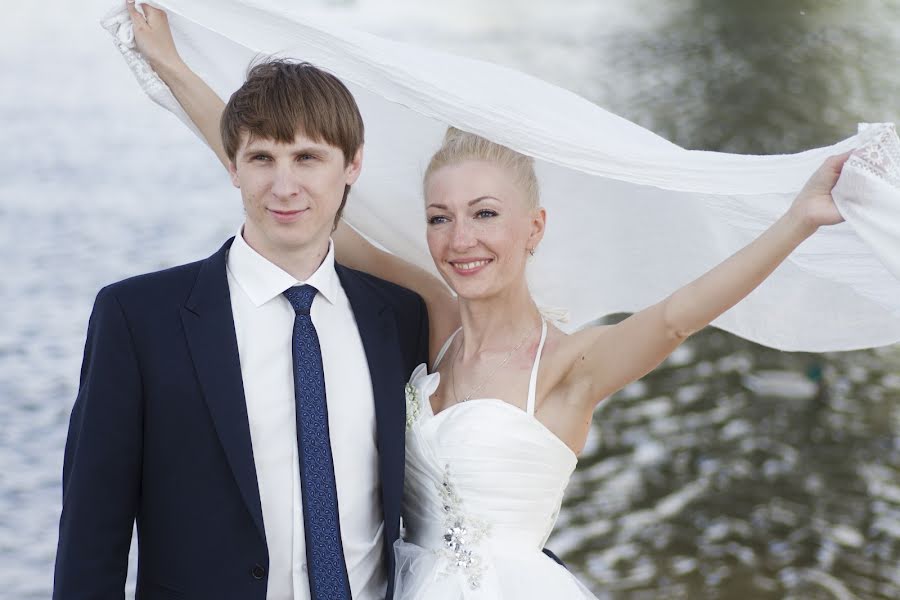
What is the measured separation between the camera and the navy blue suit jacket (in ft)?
9.61

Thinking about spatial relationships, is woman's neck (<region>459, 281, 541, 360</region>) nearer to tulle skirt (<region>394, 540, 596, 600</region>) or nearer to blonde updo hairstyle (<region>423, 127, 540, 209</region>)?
blonde updo hairstyle (<region>423, 127, 540, 209</region>)

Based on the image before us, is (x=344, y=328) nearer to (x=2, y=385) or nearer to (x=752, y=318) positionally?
(x=752, y=318)

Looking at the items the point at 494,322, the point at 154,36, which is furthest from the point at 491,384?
the point at 154,36

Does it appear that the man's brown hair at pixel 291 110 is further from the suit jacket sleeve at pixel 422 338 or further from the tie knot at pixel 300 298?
the suit jacket sleeve at pixel 422 338

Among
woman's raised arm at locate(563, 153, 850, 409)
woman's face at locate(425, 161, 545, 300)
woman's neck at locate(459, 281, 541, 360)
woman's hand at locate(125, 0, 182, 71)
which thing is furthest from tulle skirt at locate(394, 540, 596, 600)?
woman's hand at locate(125, 0, 182, 71)

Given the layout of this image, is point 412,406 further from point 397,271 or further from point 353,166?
point 353,166

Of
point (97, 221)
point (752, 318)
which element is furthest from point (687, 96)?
point (752, 318)

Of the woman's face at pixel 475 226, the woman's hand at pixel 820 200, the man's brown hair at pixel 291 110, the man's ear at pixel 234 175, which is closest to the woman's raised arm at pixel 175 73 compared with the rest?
the man's ear at pixel 234 175

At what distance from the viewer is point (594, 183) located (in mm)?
3906

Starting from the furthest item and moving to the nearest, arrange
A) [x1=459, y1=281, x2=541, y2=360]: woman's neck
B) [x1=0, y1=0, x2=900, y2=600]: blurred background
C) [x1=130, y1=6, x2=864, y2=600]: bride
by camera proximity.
Result: [x1=0, y1=0, x2=900, y2=600]: blurred background
[x1=459, y1=281, x2=541, y2=360]: woman's neck
[x1=130, y1=6, x2=864, y2=600]: bride

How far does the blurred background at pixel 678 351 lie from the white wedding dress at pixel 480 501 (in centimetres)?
343

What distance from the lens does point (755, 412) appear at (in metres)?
8.86

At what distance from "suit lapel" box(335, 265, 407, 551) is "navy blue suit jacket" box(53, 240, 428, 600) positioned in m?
0.36

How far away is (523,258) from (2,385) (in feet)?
21.1
